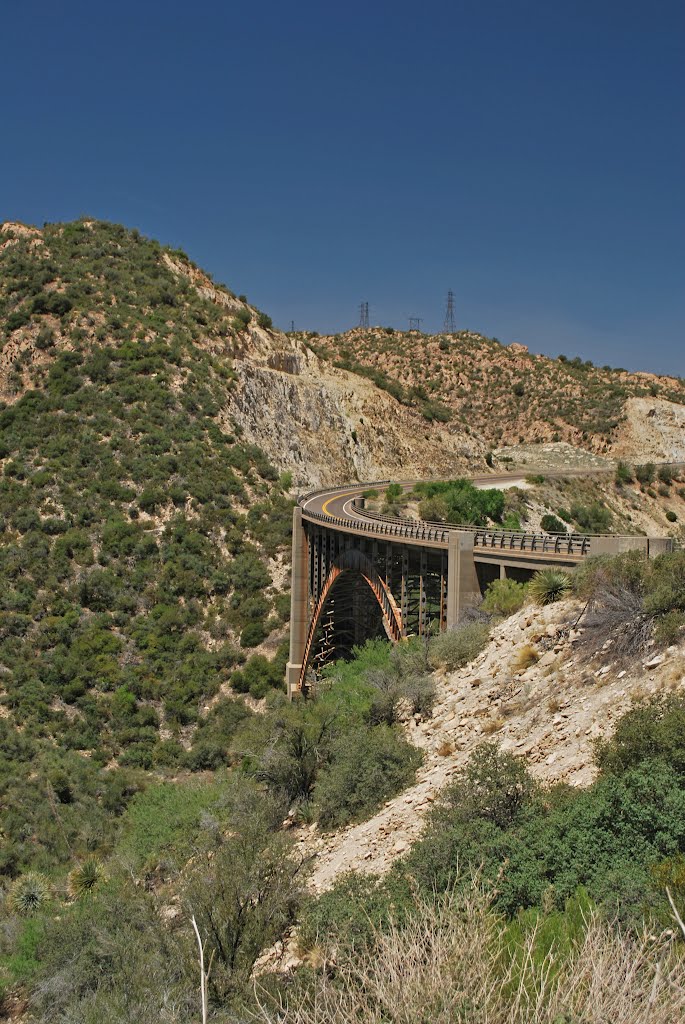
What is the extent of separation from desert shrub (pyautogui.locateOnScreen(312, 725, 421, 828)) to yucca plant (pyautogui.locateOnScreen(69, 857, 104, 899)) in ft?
27.2

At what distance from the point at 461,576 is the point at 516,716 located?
22.6 ft

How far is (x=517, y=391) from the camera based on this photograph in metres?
90.8

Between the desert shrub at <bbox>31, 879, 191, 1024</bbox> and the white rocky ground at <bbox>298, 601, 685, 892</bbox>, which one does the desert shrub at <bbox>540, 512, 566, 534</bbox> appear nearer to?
the white rocky ground at <bbox>298, 601, 685, 892</bbox>

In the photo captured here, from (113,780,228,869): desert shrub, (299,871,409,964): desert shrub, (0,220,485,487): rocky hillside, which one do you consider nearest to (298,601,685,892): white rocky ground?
(299,871,409,964): desert shrub

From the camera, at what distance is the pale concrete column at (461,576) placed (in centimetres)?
2017

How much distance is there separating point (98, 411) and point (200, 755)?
94.7ft

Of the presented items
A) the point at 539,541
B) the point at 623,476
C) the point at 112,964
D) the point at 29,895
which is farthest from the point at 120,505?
the point at 623,476

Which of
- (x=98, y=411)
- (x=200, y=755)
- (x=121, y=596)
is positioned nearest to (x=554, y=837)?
(x=200, y=755)

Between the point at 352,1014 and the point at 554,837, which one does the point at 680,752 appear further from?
the point at 352,1014

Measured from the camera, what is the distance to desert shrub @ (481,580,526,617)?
18.1 meters

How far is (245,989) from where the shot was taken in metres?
8.84

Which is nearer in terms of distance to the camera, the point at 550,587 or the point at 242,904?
the point at 242,904

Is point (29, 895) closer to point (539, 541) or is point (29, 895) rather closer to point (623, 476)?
point (539, 541)

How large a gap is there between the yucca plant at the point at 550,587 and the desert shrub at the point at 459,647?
5.36ft
